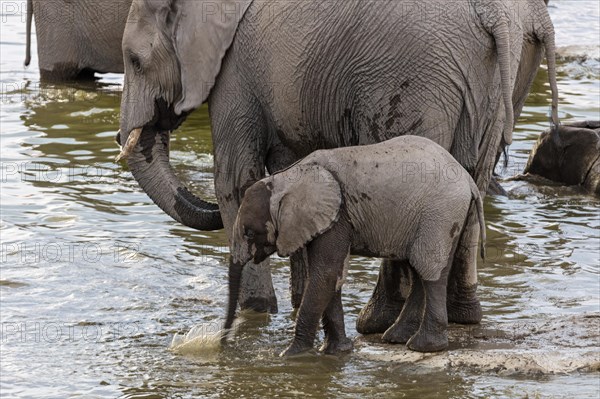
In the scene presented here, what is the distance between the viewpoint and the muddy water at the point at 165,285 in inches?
256

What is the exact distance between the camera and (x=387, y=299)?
23.6 ft

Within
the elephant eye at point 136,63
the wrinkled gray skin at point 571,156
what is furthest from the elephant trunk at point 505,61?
the wrinkled gray skin at point 571,156

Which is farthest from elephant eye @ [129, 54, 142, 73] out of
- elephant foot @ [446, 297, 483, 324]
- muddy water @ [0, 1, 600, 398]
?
elephant foot @ [446, 297, 483, 324]

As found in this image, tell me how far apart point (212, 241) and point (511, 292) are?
2223mm

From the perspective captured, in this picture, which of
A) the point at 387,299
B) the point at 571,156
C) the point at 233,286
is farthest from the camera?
the point at 571,156

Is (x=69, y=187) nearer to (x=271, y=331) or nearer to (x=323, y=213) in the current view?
(x=271, y=331)

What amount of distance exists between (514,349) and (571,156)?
165 inches

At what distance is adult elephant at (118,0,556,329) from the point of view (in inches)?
265

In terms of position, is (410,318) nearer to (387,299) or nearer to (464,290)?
(387,299)

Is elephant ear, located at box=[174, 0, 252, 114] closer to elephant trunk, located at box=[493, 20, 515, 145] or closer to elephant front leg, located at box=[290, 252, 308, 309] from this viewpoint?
elephant front leg, located at box=[290, 252, 308, 309]

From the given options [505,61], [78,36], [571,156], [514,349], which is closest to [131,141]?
[505,61]

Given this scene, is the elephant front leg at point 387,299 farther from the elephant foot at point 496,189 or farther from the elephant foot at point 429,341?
the elephant foot at point 496,189

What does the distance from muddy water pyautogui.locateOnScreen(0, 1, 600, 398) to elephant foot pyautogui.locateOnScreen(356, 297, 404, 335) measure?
0.49ft

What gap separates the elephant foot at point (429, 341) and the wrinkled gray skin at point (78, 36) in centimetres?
752
